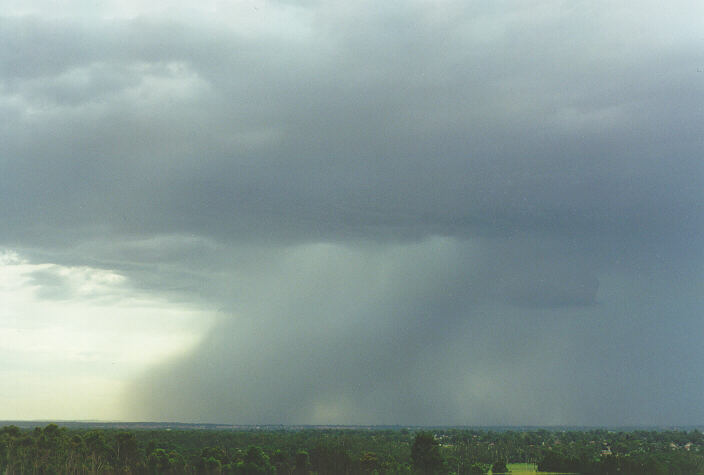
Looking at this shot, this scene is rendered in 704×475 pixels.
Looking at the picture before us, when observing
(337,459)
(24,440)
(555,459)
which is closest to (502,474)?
(555,459)

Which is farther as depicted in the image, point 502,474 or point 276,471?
point 276,471

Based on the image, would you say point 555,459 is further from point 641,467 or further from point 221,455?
point 221,455

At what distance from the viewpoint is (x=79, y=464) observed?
11425 cm

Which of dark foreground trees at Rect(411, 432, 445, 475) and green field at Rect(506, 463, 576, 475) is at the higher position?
dark foreground trees at Rect(411, 432, 445, 475)

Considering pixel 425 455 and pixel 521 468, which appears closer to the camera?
pixel 425 455

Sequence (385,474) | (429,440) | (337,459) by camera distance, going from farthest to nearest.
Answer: (429,440), (337,459), (385,474)

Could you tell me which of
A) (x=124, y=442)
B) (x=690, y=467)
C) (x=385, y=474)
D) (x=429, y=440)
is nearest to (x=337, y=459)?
Answer: (x=385, y=474)

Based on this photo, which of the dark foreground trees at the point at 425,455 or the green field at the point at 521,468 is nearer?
the dark foreground trees at the point at 425,455

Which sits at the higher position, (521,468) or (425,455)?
(425,455)

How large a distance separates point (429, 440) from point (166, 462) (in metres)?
52.5

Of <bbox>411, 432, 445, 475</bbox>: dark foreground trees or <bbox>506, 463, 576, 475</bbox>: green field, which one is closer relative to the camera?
<bbox>411, 432, 445, 475</bbox>: dark foreground trees

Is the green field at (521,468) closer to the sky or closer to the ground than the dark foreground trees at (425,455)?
closer to the ground

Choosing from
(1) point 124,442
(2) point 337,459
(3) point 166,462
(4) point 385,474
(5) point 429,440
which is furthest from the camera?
(1) point 124,442

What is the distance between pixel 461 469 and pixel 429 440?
163 feet
